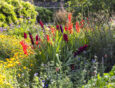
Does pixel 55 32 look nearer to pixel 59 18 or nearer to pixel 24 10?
pixel 24 10

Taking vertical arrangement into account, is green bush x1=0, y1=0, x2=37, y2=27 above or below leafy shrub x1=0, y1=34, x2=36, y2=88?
above

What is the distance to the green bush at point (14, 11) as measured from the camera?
8500mm

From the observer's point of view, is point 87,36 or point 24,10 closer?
point 87,36

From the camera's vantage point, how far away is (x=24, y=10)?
9516 millimetres

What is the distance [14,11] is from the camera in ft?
30.2

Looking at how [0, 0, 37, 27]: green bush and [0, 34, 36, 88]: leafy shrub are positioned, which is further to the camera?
[0, 0, 37, 27]: green bush

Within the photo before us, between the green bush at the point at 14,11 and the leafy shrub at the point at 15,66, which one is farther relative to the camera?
the green bush at the point at 14,11

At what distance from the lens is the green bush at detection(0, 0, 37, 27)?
27.9 feet

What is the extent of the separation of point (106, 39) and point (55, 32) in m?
1.34

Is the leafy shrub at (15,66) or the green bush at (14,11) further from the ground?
the green bush at (14,11)

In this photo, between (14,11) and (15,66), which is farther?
(14,11)

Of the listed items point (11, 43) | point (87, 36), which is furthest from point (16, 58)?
point (87, 36)

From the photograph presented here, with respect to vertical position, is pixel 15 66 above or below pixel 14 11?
below

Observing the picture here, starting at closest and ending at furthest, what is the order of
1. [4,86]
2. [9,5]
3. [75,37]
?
[4,86]
[75,37]
[9,5]
